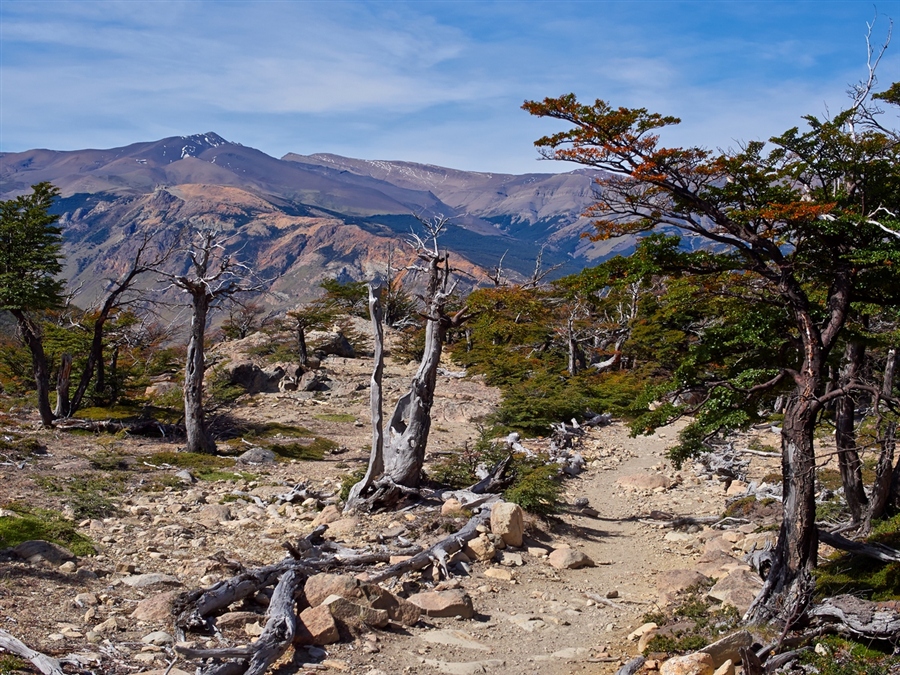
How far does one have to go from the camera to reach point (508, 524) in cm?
1040

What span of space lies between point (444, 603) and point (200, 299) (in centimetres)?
1162

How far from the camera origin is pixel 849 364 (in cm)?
912

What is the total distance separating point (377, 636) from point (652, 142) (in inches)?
231

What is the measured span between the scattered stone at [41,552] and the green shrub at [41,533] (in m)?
0.34

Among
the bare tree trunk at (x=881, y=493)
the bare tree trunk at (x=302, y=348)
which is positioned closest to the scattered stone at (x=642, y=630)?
the bare tree trunk at (x=881, y=493)

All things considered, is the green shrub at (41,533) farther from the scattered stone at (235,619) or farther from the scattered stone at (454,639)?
the scattered stone at (454,639)

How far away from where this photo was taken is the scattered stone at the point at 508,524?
10398 mm

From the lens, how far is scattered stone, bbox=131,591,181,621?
6.88 m

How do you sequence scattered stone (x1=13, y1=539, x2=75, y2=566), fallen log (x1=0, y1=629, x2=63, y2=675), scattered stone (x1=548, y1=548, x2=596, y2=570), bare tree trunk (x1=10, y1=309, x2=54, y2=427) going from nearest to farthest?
fallen log (x1=0, y1=629, x2=63, y2=675), scattered stone (x1=13, y1=539, x2=75, y2=566), scattered stone (x1=548, y1=548, x2=596, y2=570), bare tree trunk (x1=10, y1=309, x2=54, y2=427)

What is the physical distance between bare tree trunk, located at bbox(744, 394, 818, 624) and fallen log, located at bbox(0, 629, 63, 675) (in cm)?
630

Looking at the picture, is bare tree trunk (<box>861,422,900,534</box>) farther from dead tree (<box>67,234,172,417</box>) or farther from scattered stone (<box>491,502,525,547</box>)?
dead tree (<box>67,234,172,417</box>)

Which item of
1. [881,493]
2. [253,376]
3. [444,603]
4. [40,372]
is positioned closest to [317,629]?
[444,603]

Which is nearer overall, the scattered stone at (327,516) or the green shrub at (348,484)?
the scattered stone at (327,516)

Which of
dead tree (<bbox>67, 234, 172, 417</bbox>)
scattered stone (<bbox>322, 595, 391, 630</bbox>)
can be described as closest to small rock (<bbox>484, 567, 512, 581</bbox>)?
scattered stone (<bbox>322, 595, 391, 630</bbox>)
